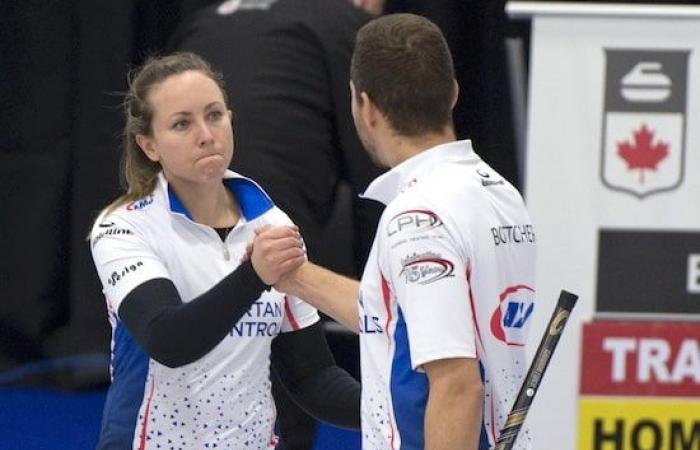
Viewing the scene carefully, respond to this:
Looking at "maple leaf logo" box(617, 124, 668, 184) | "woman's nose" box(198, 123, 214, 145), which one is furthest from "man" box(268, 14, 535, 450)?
"maple leaf logo" box(617, 124, 668, 184)

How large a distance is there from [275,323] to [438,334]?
23.8 inches

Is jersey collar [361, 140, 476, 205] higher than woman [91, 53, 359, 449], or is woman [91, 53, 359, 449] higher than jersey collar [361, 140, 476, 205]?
jersey collar [361, 140, 476, 205]

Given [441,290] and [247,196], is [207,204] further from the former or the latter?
[441,290]

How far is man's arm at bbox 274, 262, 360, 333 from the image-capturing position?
286 cm

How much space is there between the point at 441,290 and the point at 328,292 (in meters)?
0.53

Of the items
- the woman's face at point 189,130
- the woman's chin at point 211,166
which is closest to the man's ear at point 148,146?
the woman's face at point 189,130

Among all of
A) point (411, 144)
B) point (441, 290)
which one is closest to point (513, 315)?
point (441, 290)

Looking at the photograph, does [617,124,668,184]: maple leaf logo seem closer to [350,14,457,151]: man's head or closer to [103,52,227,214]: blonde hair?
[103,52,227,214]: blonde hair

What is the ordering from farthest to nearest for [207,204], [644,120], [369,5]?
[369,5] < [644,120] < [207,204]

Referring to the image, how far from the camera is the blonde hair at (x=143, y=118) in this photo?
2.94 metres

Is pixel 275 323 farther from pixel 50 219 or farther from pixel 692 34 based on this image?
Result: pixel 50 219

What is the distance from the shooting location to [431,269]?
2.40 meters

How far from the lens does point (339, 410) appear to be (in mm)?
2967

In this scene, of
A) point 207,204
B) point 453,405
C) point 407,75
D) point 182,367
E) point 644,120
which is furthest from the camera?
point 644,120
